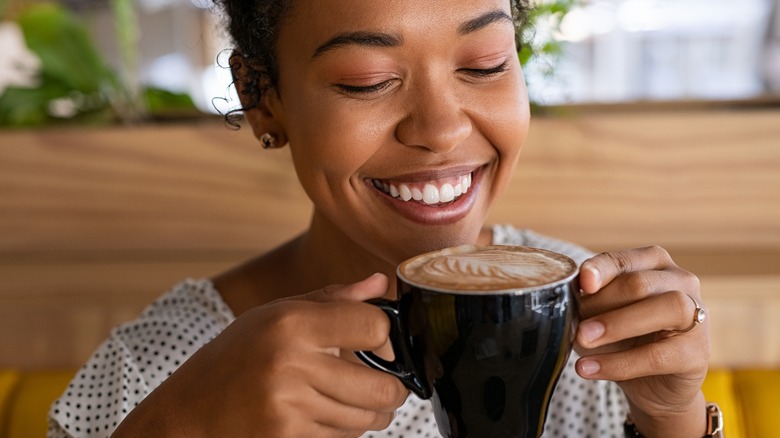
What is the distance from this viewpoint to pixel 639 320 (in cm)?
84

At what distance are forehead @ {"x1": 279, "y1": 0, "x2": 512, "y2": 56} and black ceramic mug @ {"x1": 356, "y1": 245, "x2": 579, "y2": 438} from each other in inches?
11.6

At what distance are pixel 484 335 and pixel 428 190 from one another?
35 cm

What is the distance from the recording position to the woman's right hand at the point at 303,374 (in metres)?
0.76

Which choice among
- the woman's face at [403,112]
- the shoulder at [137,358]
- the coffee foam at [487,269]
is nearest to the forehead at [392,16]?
the woman's face at [403,112]

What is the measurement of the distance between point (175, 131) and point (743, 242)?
1.20 meters

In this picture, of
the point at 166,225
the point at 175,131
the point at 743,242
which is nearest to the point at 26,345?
the point at 166,225

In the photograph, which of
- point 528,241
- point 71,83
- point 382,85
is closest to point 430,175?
point 382,85

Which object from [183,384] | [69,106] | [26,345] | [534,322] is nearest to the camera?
[534,322]

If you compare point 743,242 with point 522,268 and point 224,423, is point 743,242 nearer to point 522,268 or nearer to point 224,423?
point 522,268

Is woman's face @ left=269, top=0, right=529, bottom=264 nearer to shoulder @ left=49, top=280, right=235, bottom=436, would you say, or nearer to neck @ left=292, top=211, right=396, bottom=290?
neck @ left=292, top=211, right=396, bottom=290

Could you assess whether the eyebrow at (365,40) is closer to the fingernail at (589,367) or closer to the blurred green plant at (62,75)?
the fingernail at (589,367)

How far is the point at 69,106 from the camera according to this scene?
210cm

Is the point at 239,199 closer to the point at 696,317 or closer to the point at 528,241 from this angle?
the point at 528,241

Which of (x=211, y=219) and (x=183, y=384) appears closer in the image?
(x=183, y=384)
